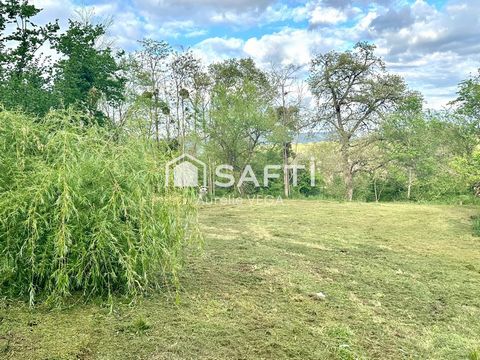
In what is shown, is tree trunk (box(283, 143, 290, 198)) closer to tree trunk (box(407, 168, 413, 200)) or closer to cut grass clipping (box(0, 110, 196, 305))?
tree trunk (box(407, 168, 413, 200))

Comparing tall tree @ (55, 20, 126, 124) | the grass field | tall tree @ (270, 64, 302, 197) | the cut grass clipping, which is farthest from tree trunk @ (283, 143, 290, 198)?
the cut grass clipping

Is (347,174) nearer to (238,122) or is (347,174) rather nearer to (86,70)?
(238,122)

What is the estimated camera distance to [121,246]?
2641 mm

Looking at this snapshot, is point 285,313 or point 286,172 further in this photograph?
point 286,172

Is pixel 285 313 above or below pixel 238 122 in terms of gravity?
below

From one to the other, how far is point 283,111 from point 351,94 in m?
2.72

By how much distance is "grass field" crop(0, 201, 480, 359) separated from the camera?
2.21m

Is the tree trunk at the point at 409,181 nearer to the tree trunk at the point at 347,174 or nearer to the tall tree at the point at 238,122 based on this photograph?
the tree trunk at the point at 347,174

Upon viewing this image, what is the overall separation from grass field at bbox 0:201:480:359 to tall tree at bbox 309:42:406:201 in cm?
1033

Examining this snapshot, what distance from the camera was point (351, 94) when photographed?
14.9 metres

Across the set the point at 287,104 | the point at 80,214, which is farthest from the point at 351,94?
the point at 80,214

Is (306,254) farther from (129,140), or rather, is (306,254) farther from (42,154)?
(42,154)

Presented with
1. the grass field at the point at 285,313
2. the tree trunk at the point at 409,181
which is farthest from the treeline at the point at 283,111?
the grass field at the point at 285,313

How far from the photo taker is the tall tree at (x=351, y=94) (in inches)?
573
